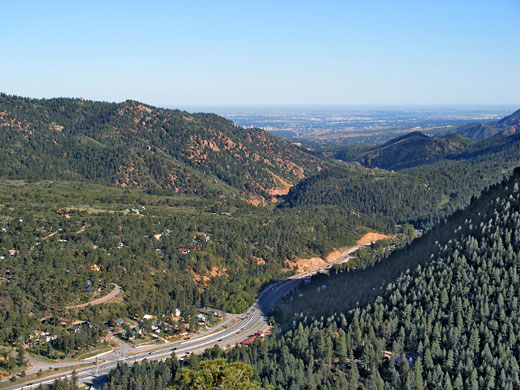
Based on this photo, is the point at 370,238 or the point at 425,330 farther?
the point at 370,238

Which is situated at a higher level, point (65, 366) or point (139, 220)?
point (139, 220)

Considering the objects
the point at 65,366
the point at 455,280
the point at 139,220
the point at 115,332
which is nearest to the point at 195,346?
the point at 115,332

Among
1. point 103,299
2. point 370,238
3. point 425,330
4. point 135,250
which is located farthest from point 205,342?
point 370,238

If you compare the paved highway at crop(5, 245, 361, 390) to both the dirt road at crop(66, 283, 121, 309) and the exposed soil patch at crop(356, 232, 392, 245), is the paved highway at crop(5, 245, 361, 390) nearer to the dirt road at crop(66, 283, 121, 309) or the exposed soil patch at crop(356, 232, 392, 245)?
the dirt road at crop(66, 283, 121, 309)

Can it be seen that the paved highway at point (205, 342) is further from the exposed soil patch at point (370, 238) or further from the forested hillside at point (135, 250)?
the exposed soil patch at point (370, 238)

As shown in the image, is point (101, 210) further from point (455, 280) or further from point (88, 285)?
point (455, 280)

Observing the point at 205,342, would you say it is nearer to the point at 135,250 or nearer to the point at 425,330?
the point at 425,330

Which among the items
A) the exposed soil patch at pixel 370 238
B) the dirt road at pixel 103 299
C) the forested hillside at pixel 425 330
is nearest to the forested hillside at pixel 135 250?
the dirt road at pixel 103 299
